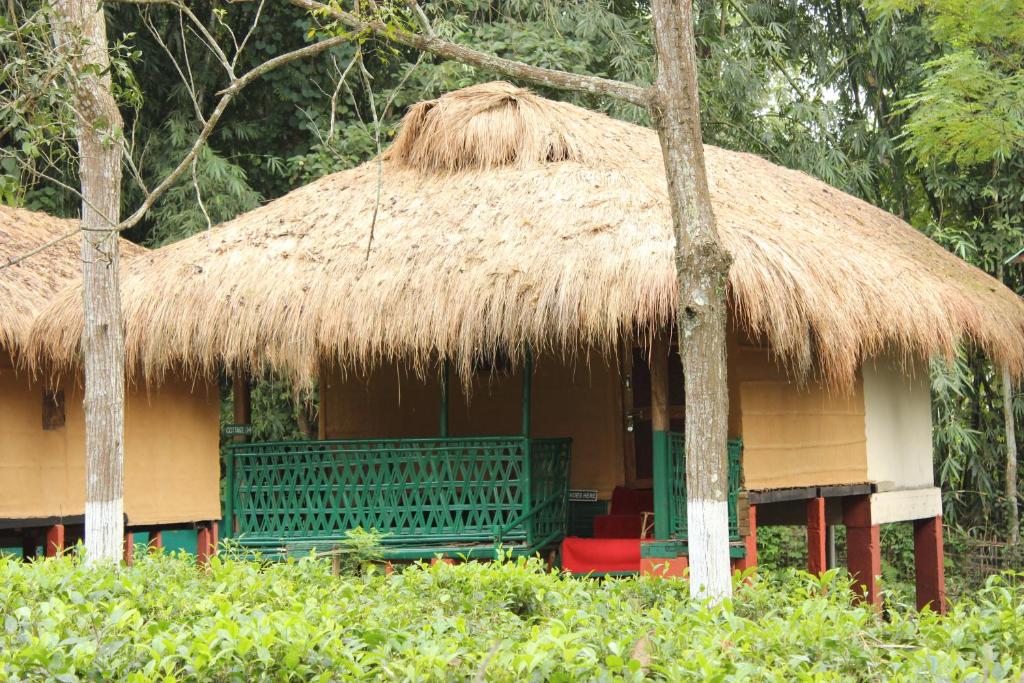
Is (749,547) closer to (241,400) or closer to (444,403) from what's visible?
(444,403)

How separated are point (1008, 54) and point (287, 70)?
797 centimetres

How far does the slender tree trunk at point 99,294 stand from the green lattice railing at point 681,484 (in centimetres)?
343

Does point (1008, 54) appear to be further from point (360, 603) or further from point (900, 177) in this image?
point (360, 603)

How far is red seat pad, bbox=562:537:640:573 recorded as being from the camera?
846 cm

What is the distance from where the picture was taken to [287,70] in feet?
47.2

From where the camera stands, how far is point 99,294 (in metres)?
7.10

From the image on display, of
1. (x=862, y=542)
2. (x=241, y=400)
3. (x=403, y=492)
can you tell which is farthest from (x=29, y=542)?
(x=862, y=542)

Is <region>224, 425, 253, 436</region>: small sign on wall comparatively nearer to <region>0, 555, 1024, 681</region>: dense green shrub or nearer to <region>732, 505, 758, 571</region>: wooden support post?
<region>732, 505, 758, 571</region>: wooden support post

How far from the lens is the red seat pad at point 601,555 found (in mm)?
8461

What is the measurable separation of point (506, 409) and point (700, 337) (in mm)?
5073

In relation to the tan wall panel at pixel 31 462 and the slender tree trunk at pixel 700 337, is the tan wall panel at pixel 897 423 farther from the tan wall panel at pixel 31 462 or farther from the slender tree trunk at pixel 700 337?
the tan wall panel at pixel 31 462

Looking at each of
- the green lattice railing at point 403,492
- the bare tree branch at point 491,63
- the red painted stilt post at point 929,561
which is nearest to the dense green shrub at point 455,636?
the bare tree branch at point 491,63

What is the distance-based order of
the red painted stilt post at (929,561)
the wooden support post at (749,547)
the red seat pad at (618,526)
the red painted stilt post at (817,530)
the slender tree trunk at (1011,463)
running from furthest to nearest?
the slender tree trunk at (1011,463) → the red painted stilt post at (929,561) → the red seat pad at (618,526) → the red painted stilt post at (817,530) → the wooden support post at (749,547)

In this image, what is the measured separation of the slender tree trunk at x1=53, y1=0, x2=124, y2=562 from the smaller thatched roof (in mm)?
2359
